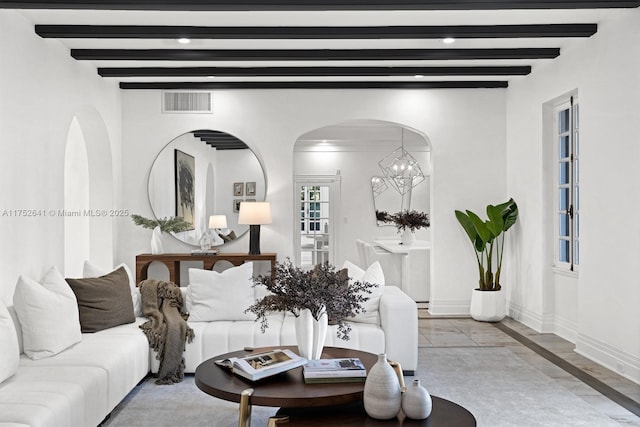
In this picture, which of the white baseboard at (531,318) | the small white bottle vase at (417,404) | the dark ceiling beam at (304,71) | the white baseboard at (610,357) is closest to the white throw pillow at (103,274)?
the dark ceiling beam at (304,71)

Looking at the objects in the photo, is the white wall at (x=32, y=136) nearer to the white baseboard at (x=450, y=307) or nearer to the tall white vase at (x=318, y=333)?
the tall white vase at (x=318, y=333)

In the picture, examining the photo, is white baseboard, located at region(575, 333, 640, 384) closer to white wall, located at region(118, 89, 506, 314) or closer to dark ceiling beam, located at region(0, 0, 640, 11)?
white wall, located at region(118, 89, 506, 314)

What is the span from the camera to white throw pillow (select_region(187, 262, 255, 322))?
4.82 metres

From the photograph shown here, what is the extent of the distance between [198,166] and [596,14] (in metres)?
4.50

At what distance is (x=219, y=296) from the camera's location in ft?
15.9

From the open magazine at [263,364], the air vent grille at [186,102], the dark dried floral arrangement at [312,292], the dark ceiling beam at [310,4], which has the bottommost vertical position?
the open magazine at [263,364]

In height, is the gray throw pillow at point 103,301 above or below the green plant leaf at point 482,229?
below

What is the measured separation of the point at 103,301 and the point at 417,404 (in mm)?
2710

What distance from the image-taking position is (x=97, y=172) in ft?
22.2

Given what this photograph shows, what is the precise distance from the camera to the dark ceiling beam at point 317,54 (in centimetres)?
563

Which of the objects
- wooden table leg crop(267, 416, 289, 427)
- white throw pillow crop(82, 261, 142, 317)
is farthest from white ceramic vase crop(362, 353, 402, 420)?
white throw pillow crop(82, 261, 142, 317)

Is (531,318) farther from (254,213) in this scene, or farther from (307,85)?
(307,85)

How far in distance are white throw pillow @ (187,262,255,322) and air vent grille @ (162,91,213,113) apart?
9.18 feet

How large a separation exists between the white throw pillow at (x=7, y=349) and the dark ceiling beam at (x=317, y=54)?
307 cm
